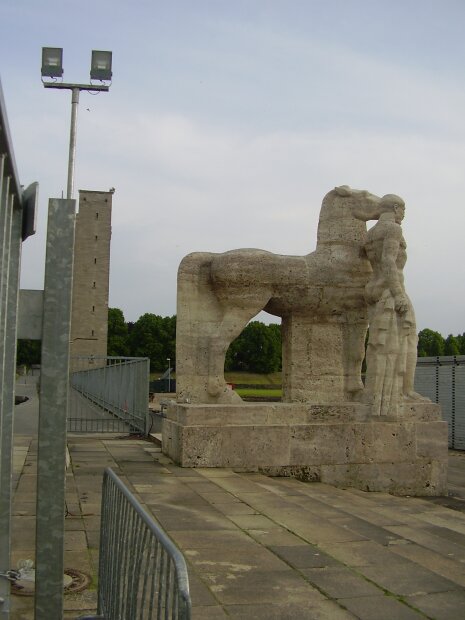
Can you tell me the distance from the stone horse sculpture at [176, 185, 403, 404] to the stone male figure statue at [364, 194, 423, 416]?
36 cm

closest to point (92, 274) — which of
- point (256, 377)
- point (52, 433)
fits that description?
point (256, 377)

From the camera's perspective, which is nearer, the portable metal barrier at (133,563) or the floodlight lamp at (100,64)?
the portable metal barrier at (133,563)

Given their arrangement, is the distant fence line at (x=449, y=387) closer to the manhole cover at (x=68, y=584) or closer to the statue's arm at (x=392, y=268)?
the statue's arm at (x=392, y=268)

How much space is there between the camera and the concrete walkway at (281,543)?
3273 mm

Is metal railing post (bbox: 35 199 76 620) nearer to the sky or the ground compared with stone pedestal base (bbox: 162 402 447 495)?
nearer to the sky

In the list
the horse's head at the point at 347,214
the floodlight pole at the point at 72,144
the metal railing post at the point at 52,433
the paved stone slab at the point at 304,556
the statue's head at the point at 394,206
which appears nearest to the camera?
the metal railing post at the point at 52,433

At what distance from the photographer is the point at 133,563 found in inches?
96.3

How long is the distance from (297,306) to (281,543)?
14.9 ft

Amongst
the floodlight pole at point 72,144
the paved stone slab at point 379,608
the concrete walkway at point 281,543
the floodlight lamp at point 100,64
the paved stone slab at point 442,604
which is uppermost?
the floodlight lamp at point 100,64

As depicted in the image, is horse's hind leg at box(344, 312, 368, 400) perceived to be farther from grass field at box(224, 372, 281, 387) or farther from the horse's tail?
grass field at box(224, 372, 281, 387)

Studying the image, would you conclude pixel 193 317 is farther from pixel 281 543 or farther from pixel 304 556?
pixel 304 556

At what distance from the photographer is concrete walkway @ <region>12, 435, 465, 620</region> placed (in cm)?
327

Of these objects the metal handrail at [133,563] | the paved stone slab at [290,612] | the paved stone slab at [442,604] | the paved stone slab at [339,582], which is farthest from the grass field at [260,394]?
the metal handrail at [133,563]

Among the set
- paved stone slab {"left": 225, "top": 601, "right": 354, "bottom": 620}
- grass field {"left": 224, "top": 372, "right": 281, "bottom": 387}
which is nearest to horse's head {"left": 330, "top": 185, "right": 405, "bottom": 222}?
paved stone slab {"left": 225, "top": 601, "right": 354, "bottom": 620}
